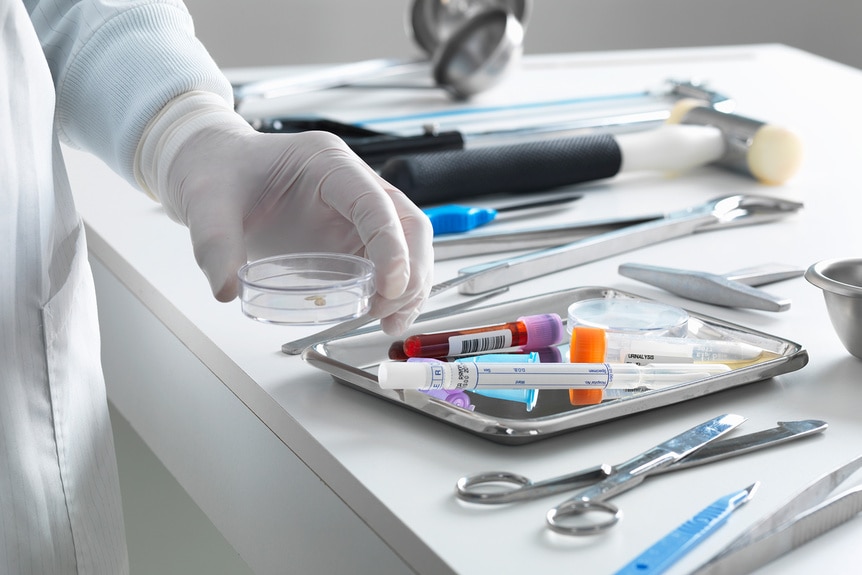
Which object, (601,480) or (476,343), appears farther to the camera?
(476,343)

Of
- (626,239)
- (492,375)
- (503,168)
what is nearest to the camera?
(492,375)

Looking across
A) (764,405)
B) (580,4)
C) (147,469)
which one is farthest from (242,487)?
(580,4)

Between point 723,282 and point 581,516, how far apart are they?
291 millimetres

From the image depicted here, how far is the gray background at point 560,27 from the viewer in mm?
2465

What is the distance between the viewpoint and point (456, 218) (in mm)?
805

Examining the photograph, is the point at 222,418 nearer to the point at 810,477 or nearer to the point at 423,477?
the point at 423,477

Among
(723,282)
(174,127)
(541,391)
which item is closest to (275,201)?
(174,127)

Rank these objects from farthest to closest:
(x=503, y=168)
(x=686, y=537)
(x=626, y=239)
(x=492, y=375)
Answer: (x=503, y=168) < (x=626, y=239) < (x=492, y=375) < (x=686, y=537)

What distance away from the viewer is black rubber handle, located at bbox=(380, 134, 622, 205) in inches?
33.6

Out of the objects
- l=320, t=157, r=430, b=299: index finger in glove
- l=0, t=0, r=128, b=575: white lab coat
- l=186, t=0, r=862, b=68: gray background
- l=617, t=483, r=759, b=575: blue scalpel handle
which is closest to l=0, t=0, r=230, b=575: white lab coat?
l=0, t=0, r=128, b=575: white lab coat

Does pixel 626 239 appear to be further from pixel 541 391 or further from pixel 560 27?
pixel 560 27

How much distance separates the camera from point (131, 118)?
1.98 feet

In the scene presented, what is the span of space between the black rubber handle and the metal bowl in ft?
1.21

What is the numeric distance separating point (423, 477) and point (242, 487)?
18 cm
